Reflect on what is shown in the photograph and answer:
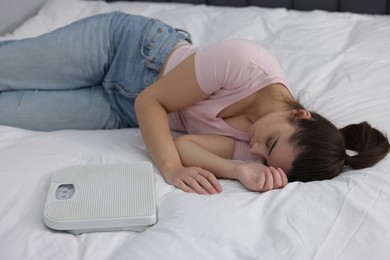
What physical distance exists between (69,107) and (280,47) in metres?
0.70

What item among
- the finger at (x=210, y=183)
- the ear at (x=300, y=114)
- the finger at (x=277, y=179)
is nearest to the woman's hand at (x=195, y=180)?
the finger at (x=210, y=183)

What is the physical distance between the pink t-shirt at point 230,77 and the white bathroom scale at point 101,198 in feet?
0.75

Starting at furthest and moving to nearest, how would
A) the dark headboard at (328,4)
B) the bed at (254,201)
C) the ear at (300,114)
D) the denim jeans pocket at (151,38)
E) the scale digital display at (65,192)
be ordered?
the dark headboard at (328,4), the denim jeans pocket at (151,38), the ear at (300,114), the scale digital display at (65,192), the bed at (254,201)

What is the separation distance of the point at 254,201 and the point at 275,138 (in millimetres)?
174

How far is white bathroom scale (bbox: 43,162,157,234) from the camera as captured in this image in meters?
0.95

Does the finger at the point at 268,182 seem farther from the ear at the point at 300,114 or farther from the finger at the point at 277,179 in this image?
the ear at the point at 300,114

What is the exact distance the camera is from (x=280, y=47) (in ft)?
5.60

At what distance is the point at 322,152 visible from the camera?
1.06m

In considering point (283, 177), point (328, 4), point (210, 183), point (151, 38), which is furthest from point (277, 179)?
point (328, 4)

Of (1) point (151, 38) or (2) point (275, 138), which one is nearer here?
(2) point (275, 138)

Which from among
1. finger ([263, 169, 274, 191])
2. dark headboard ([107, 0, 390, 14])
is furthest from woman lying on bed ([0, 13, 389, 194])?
dark headboard ([107, 0, 390, 14])

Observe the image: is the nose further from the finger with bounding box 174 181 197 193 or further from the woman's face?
the finger with bounding box 174 181 197 193

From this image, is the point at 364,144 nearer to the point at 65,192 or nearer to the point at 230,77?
the point at 230,77

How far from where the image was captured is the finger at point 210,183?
1.07 m
